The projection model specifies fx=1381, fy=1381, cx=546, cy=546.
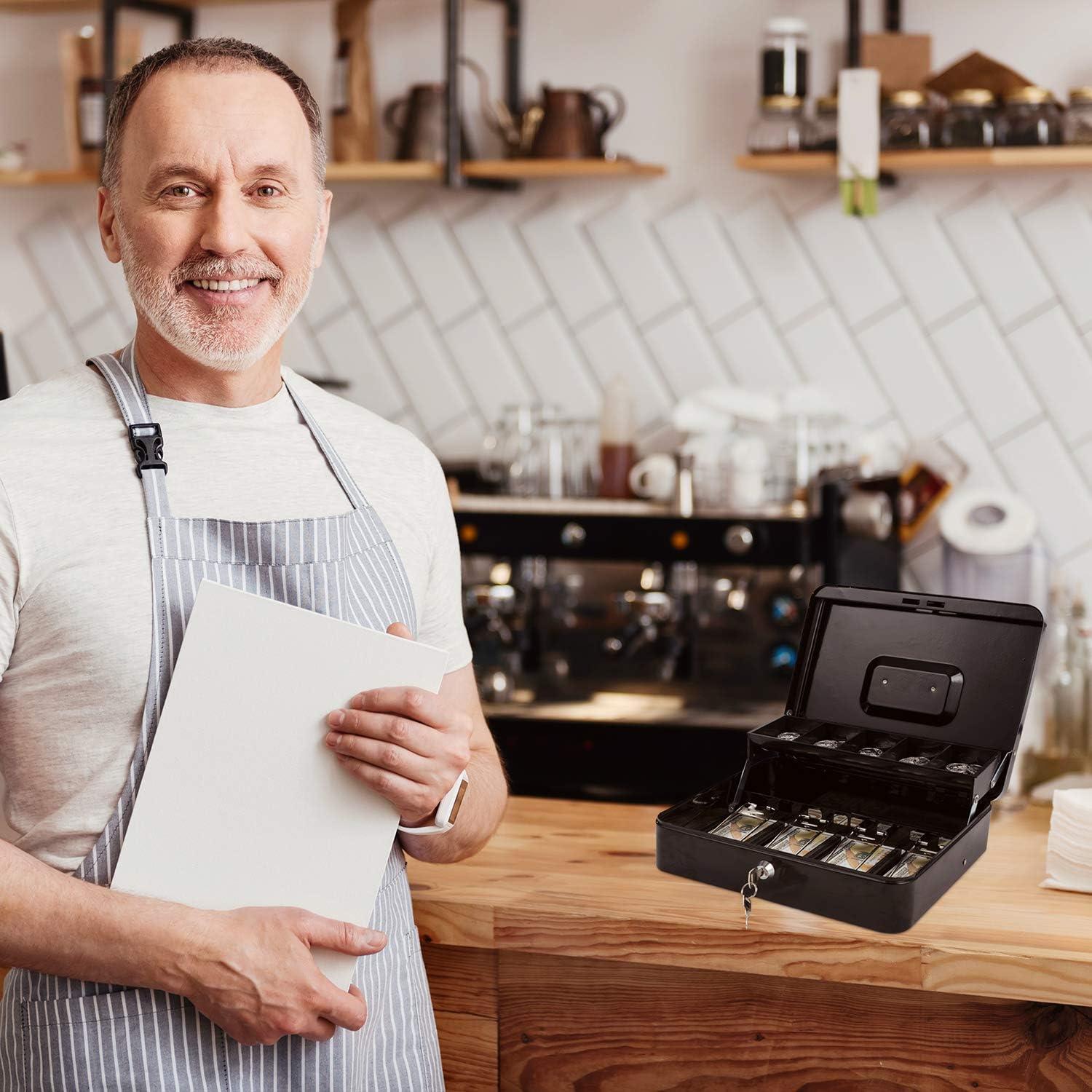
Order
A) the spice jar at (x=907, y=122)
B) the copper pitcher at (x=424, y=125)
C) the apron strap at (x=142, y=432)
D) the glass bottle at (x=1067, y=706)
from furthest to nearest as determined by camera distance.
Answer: the copper pitcher at (x=424, y=125) → the spice jar at (x=907, y=122) → the glass bottle at (x=1067, y=706) → the apron strap at (x=142, y=432)

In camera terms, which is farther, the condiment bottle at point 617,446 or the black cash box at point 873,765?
the condiment bottle at point 617,446

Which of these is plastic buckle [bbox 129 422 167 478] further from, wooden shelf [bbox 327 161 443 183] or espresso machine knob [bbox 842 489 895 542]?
wooden shelf [bbox 327 161 443 183]

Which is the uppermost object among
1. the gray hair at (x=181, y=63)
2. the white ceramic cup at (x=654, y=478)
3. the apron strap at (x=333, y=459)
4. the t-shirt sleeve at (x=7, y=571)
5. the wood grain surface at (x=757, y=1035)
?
the gray hair at (x=181, y=63)

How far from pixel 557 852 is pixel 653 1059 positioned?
0.28 metres

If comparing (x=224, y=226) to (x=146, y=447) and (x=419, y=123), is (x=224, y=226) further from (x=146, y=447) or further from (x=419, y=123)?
(x=419, y=123)

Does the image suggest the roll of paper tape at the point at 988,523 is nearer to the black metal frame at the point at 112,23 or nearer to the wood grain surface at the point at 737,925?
the wood grain surface at the point at 737,925

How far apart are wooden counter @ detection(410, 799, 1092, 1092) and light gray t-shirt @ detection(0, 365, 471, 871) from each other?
1.63 feet

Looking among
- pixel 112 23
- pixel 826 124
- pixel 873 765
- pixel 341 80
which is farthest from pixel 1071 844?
pixel 112 23

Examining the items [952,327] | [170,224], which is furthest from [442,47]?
[170,224]

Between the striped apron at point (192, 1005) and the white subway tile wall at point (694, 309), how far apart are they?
6.10 ft

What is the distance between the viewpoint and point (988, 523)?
9.15 feet

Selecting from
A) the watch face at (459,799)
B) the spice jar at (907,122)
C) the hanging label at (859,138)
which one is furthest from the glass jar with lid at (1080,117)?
the watch face at (459,799)

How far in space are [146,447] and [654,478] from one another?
1708mm

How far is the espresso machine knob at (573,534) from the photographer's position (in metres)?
2.73
